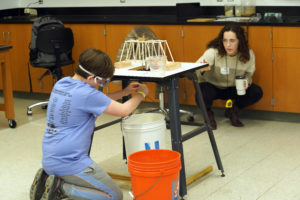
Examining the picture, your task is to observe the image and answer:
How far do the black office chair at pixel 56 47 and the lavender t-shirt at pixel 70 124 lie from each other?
2.53 metres

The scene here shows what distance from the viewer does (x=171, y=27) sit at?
538cm

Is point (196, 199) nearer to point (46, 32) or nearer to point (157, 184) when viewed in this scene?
point (157, 184)

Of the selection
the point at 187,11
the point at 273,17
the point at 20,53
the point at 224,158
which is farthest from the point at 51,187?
the point at 20,53

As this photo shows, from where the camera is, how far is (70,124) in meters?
Answer: 2.95

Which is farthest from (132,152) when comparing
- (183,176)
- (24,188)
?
(24,188)

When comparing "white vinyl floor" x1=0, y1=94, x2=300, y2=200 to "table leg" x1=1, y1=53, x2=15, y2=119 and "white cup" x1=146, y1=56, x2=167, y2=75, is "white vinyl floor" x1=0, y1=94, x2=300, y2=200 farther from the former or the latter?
"white cup" x1=146, y1=56, x2=167, y2=75

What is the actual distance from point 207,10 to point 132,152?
2.73 metres

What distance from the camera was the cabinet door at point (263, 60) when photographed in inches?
194

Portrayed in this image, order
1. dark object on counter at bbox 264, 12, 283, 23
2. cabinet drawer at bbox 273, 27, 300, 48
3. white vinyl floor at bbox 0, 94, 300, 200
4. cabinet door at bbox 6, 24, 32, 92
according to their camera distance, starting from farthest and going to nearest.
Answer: cabinet door at bbox 6, 24, 32, 92 → dark object on counter at bbox 264, 12, 283, 23 → cabinet drawer at bbox 273, 27, 300, 48 → white vinyl floor at bbox 0, 94, 300, 200

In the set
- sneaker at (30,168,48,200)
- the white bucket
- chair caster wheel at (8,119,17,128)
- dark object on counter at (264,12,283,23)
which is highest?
dark object on counter at (264,12,283,23)

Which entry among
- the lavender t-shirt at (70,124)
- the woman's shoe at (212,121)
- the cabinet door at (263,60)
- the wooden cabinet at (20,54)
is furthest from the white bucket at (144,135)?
the wooden cabinet at (20,54)

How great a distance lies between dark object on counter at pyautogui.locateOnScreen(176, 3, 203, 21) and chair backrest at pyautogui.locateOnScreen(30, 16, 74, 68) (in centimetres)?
113

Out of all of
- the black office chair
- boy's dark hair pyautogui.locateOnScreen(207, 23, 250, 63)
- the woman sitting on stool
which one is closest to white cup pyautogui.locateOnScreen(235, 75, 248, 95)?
the woman sitting on stool

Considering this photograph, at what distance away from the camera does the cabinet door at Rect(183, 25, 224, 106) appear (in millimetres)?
5176
